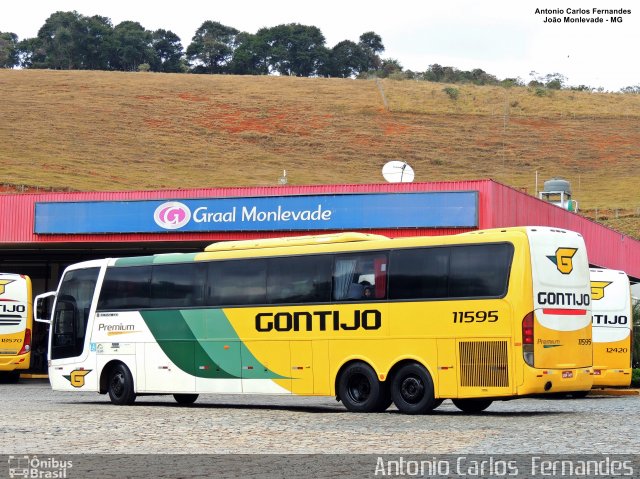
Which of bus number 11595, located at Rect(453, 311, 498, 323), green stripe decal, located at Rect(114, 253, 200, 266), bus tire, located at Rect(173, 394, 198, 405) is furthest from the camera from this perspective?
bus tire, located at Rect(173, 394, 198, 405)

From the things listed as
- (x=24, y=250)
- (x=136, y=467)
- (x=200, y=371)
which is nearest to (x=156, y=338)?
(x=200, y=371)

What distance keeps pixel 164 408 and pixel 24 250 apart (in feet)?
62.0

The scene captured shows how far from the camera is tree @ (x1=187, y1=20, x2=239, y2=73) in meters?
149

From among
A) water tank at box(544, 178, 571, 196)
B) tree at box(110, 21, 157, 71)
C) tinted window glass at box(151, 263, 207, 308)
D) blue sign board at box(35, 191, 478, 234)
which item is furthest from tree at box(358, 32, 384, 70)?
tinted window glass at box(151, 263, 207, 308)

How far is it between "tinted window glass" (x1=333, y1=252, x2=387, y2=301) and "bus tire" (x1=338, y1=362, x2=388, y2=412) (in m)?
1.24

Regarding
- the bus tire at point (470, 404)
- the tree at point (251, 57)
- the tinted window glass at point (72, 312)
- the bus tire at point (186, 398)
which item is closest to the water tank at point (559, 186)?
the bus tire at point (186, 398)

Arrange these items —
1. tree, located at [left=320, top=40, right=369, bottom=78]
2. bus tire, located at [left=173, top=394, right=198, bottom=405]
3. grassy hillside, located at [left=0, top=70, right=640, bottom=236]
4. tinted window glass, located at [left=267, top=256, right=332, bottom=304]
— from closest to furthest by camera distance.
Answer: tinted window glass, located at [left=267, top=256, right=332, bottom=304]
bus tire, located at [left=173, top=394, right=198, bottom=405]
grassy hillside, located at [left=0, top=70, right=640, bottom=236]
tree, located at [left=320, top=40, right=369, bottom=78]

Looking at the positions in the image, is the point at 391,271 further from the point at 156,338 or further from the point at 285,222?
the point at 285,222

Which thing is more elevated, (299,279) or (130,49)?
(130,49)

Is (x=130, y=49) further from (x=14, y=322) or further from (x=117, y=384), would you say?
(x=117, y=384)

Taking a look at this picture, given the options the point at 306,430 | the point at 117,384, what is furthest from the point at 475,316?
the point at 117,384

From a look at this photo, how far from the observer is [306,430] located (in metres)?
16.3

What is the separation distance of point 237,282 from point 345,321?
260 centimetres

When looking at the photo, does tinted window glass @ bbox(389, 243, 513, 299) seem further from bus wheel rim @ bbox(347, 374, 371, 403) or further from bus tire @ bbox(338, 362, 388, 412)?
bus wheel rim @ bbox(347, 374, 371, 403)
